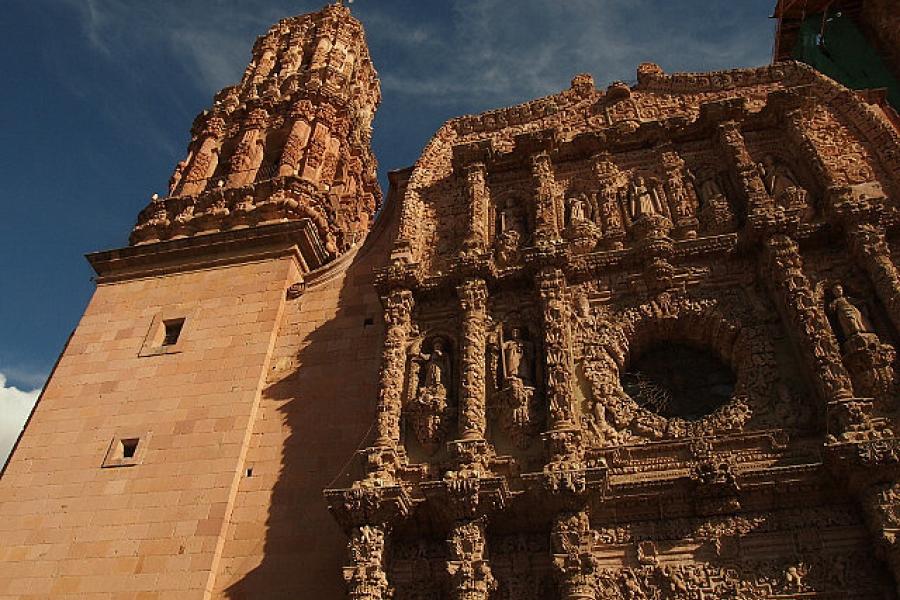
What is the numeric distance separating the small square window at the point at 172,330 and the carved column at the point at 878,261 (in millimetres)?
10714

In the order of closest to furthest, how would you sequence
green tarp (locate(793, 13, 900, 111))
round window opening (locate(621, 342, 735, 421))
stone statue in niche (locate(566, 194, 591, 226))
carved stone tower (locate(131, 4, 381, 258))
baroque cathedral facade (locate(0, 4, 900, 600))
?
1. baroque cathedral facade (locate(0, 4, 900, 600))
2. round window opening (locate(621, 342, 735, 421))
3. stone statue in niche (locate(566, 194, 591, 226))
4. carved stone tower (locate(131, 4, 381, 258))
5. green tarp (locate(793, 13, 900, 111))

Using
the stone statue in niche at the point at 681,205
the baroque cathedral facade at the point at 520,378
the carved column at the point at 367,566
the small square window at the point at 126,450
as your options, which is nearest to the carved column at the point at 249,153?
the baroque cathedral facade at the point at 520,378

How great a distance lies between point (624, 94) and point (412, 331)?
6746mm

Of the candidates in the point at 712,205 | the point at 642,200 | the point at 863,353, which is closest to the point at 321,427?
the point at 642,200

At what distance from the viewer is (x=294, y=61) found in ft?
66.9

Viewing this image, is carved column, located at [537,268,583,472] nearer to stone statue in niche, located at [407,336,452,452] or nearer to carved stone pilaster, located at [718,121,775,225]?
stone statue in niche, located at [407,336,452,452]

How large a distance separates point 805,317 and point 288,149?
11.3m

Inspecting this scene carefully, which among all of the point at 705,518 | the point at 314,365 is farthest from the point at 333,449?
the point at 705,518

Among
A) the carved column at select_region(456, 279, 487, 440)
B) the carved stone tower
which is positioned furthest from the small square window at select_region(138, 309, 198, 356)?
the carved column at select_region(456, 279, 487, 440)

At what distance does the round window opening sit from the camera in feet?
32.7

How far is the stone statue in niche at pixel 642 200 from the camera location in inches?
473

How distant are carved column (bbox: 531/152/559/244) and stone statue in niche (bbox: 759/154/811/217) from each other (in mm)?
3435

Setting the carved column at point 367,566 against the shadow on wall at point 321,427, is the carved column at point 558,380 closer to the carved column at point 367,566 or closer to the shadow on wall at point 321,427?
the carved column at point 367,566

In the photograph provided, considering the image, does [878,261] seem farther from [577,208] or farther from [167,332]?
[167,332]
